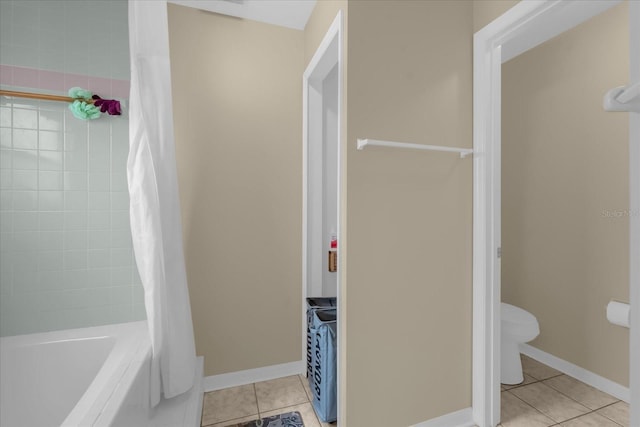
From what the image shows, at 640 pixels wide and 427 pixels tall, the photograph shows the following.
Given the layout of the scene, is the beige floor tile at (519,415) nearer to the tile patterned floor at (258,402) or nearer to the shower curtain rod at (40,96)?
the tile patterned floor at (258,402)

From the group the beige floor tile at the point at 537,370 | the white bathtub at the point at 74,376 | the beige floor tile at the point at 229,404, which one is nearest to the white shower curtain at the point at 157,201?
the white bathtub at the point at 74,376

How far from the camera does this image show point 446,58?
5.01ft

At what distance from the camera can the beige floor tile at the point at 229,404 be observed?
1.62 m

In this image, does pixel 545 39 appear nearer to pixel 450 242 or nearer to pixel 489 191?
pixel 489 191

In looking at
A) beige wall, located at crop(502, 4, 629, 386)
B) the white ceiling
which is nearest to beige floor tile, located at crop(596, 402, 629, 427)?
beige wall, located at crop(502, 4, 629, 386)

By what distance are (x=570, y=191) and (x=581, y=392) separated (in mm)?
1286

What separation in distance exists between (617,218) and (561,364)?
107 centimetres

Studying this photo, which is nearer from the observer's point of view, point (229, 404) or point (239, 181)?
point (229, 404)

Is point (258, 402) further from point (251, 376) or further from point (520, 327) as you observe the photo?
point (520, 327)

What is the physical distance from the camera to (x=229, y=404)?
172 centimetres

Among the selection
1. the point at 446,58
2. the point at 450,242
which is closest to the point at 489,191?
the point at 450,242

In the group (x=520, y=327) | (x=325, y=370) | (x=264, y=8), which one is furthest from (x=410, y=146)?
(x=520, y=327)

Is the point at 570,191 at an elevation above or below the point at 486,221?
above

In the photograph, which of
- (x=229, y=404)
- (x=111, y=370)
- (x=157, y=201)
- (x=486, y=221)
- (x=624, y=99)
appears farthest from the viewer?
(x=229, y=404)
